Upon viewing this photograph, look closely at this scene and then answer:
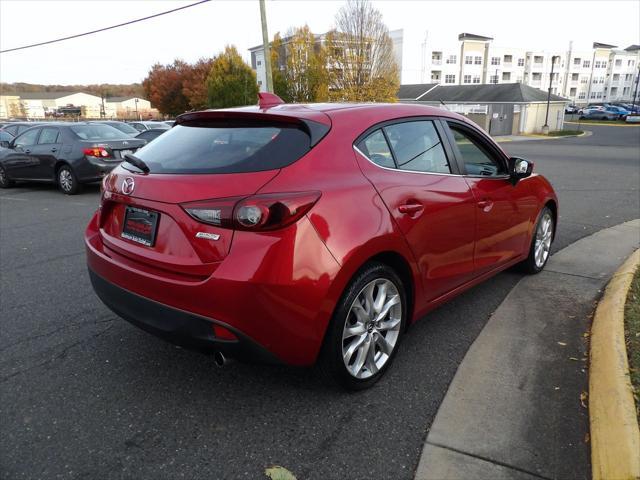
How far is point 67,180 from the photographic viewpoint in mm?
10797

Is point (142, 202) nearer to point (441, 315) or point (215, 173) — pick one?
point (215, 173)

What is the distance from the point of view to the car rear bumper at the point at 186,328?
2.41m

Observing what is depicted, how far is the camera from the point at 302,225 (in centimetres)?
239

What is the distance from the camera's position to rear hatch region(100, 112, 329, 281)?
2.41 meters

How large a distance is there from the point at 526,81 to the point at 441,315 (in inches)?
4186

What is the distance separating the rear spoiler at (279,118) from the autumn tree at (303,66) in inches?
1496

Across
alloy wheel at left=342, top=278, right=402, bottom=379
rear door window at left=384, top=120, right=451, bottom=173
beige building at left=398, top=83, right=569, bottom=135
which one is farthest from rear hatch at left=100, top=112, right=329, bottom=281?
beige building at left=398, top=83, right=569, bottom=135

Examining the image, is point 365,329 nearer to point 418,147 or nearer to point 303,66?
point 418,147

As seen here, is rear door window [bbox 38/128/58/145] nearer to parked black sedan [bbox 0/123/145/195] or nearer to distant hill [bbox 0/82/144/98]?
parked black sedan [bbox 0/123/145/195]

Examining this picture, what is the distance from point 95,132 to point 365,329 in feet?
34.2

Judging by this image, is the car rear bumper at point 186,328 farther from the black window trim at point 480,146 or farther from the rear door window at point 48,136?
the rear door window at point 48,136

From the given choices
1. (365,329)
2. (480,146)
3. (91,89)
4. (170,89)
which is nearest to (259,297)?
(365,329)

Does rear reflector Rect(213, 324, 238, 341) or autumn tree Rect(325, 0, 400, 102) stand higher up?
autumn tree Rect(325, 0, 400, 102)

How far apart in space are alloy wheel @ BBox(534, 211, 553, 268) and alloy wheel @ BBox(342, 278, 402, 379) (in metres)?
2.48
